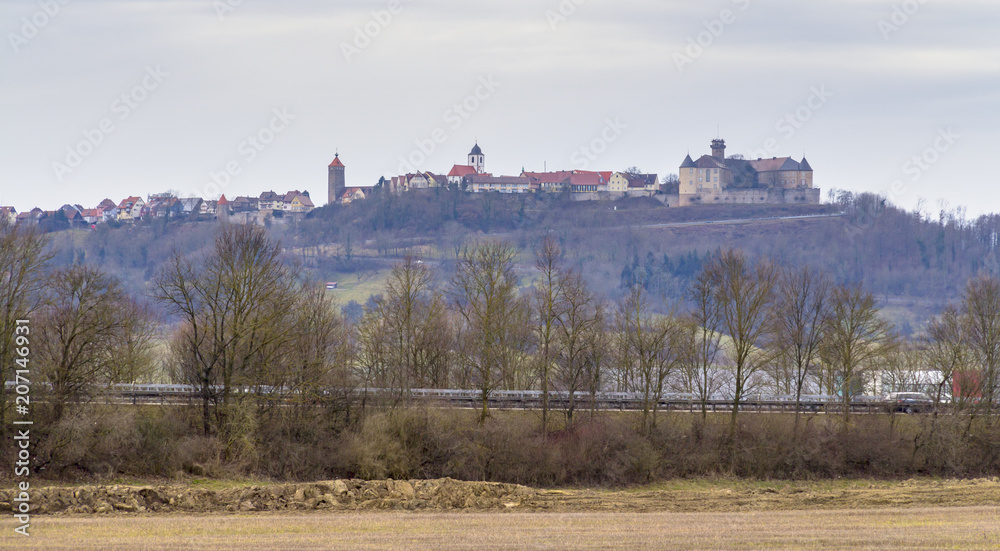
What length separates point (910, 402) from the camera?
134ft

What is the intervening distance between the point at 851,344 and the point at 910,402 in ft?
12.3

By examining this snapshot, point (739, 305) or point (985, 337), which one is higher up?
point (739, 305)

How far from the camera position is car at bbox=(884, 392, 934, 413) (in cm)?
3962

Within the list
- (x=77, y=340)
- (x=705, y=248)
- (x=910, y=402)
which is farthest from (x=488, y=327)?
(x=705, y=248)

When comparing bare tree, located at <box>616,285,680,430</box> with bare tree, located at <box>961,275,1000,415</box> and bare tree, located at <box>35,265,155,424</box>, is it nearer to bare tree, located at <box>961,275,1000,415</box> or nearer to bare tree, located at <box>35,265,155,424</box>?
bare tree, located at <box>961,275,1000,415</box>

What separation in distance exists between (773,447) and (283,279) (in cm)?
2159

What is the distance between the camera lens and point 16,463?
95.8 feet

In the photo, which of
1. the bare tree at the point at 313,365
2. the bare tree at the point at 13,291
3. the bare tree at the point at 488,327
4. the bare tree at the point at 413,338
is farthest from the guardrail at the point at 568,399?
the bare tree at the point at 13,291

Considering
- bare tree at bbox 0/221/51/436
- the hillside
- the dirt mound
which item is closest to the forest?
bare tree at bbox 0/221/51/436

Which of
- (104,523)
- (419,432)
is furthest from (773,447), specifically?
(104,523)

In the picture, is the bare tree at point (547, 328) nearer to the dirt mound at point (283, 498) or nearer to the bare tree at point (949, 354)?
the dirt mound at point (283, 498)

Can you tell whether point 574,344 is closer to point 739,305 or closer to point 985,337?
point 739,305

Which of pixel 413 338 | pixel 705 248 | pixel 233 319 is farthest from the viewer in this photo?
pixel 705 248

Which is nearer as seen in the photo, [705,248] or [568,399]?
[568,399]
